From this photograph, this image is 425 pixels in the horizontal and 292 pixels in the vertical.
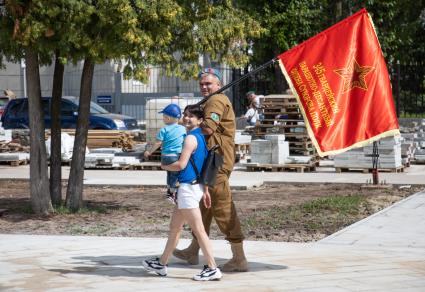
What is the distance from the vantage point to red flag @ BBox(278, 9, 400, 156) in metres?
9.93

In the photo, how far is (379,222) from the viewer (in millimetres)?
12898

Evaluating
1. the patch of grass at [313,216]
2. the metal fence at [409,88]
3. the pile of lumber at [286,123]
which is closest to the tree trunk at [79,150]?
the patch of grass at [313,216]

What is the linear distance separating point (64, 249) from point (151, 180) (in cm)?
866

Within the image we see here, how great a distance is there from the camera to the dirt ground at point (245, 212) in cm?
1267

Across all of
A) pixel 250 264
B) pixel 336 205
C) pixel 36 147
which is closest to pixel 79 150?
pixel 36 147

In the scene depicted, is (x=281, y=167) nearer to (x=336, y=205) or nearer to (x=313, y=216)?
(x=336, y=205)

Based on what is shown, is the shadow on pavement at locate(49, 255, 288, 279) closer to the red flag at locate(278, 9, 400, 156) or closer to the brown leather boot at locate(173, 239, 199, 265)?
the brown leather boot at locate(173, 239, 199, 265)

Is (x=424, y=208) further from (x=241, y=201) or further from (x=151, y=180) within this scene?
(x=151, y=180)

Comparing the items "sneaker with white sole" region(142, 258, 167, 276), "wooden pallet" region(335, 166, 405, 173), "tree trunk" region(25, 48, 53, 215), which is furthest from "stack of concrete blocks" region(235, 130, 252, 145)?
"sneaker with white sole" region(142, 258, 167, 276)

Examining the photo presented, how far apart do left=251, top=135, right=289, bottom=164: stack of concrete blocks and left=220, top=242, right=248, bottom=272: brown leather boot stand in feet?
40.9

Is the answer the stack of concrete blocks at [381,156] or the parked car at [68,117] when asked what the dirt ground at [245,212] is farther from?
the parked car at [68,117]

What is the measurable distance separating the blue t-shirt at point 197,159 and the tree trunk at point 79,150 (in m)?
5.58

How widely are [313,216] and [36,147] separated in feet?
13.5

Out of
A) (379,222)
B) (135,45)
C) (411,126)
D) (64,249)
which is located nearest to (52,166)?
(135,45)
